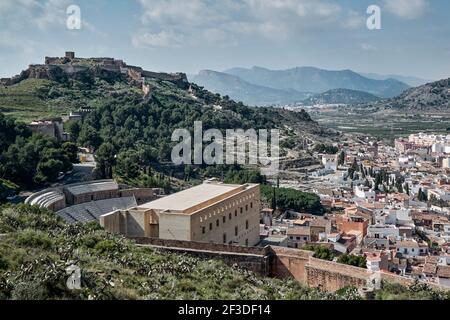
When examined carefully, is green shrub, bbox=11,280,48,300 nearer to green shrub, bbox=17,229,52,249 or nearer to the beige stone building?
green shrub, bbox=17,229,52,249

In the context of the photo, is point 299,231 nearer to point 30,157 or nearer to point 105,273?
point 30,157

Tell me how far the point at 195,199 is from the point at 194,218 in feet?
7.66

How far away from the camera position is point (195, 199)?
18.8m

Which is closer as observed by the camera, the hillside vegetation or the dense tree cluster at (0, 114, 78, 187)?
the hillside vegetation

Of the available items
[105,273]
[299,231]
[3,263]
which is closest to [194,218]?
[105,273]

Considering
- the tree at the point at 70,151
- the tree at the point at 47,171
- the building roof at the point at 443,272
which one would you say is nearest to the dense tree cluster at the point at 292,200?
the tree at the point at 70,151

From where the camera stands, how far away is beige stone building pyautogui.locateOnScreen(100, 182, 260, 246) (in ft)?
54.2

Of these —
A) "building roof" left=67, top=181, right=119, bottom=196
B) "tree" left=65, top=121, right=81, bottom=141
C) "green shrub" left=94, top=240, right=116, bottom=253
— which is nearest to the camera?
"green shrub" left=94, top=240, right=116, bottom=253

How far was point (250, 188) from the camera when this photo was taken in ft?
70.5

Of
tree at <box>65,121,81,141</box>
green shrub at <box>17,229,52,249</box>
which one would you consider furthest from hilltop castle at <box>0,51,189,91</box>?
green shrub at <box>17,229,52,249</box>

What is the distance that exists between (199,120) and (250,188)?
108ft

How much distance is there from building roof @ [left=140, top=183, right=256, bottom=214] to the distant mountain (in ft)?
477
